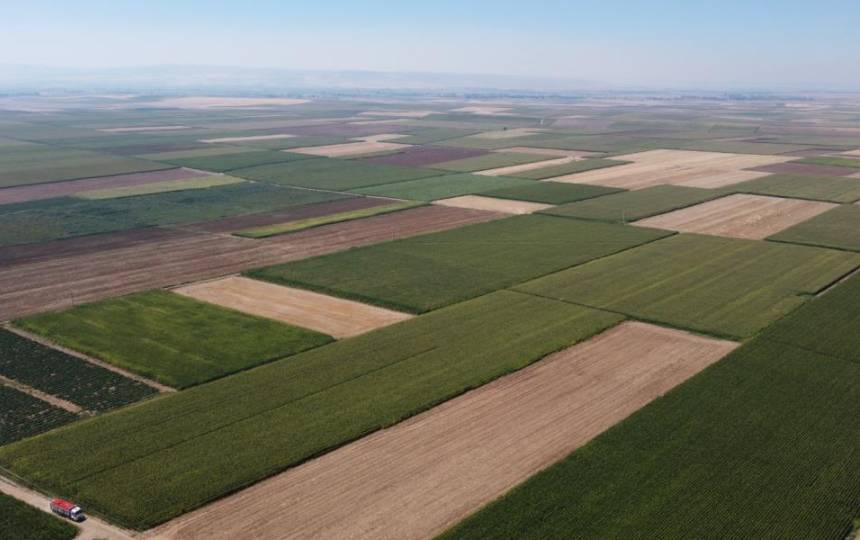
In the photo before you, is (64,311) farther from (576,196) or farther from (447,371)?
(576,196)

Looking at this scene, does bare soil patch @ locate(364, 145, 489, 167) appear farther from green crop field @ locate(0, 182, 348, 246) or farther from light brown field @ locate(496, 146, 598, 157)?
green crop field @ locate(0, 182, 348, 246)

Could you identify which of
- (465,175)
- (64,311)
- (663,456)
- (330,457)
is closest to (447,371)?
(330,457)

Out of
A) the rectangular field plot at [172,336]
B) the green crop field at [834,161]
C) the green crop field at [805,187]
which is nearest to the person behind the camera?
the rectangular field plot at [172,336]

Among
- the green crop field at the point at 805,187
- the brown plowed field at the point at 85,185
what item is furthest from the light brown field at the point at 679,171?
the brown plowed field at the point at 85,185

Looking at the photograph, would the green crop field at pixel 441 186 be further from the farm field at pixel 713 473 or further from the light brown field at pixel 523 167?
the farm field at pixel 713 473

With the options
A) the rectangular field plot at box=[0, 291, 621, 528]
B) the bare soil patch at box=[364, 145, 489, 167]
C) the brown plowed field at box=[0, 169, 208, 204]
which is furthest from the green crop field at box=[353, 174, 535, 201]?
the rectangular field plot at box=[0, 291, 621, 528]
